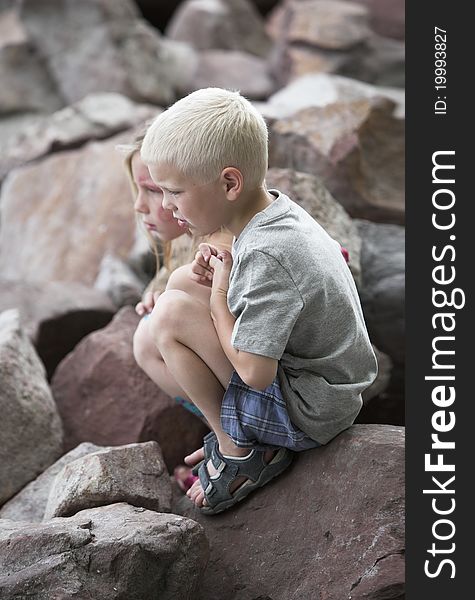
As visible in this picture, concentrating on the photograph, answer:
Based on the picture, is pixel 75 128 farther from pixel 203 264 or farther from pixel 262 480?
pixel 262 480

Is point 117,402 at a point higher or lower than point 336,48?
lower

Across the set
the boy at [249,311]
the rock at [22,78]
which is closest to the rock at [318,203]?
the boy at [249,311]

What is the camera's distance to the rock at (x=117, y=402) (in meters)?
3.28

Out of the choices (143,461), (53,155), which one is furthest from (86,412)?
(53,155)

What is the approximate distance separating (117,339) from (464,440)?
152cm

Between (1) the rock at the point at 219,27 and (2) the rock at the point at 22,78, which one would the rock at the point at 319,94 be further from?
(1) the rock at the point at 219,27

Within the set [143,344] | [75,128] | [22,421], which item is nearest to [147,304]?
[143,344]

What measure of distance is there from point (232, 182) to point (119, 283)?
1890mm

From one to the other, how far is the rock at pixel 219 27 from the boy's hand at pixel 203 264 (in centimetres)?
647

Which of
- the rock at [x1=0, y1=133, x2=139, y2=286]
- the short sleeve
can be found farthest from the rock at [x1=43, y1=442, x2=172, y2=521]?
the rock at [x1=0, y1=133, x2=139, y2=286]

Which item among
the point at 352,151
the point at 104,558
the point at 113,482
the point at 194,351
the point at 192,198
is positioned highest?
the point at 352,151

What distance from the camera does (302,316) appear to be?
7.93 feet

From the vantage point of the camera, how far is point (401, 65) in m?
7.73

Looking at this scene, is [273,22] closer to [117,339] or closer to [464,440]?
[117,339]
